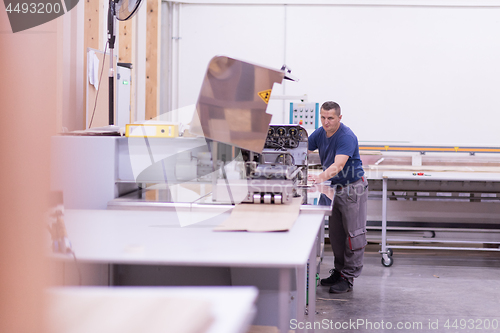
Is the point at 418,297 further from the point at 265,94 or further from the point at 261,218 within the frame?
the point at 265,94

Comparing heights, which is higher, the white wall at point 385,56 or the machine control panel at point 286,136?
the white wall at point 385,56

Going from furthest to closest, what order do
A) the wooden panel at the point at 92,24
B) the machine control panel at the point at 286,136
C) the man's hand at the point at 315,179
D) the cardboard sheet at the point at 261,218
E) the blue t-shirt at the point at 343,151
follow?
1. the wooden panel at the point at 92,24
2. the blue t-shirt at the point at 343,151
3. the man's hand at the point at 315,179
4. the machine control panel at the point at 286,136
5. the cardboard sheet at the point at 261,218

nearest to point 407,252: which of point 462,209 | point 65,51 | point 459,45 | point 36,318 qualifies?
point 462,209

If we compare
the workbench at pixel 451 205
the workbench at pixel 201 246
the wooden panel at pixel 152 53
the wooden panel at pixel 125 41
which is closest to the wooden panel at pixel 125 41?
the wooden panel at pixel 125 41

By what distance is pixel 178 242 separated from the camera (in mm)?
1562

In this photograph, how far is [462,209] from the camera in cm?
447

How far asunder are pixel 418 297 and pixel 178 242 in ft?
7.43

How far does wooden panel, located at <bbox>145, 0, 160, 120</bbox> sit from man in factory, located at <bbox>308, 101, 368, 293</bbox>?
244 cm

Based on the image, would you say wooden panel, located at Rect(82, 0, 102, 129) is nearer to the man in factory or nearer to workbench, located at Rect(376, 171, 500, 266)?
the man in factory

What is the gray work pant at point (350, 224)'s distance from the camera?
10.2ft

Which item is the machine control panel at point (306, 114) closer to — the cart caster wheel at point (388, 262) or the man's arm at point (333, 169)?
the cart caster wheel at point (388, 262)

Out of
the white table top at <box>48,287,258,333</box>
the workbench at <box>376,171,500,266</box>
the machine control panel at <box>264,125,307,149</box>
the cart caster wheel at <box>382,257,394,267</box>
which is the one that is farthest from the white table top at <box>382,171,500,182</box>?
the white table top at <box>48,287,258,333</box>

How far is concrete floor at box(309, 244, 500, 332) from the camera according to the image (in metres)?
2.79

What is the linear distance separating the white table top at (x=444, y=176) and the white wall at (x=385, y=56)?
4.33 feet
